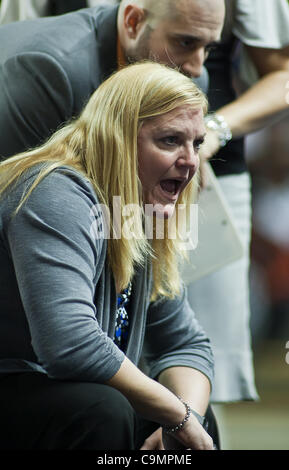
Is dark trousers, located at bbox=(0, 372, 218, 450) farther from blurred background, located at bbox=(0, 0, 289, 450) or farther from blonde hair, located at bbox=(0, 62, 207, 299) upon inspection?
blurred background, located at bbox=(0, 0, 289, 450)

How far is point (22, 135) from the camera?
1809 mm

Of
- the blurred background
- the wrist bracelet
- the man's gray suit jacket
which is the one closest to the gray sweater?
the man's gray suit jacket

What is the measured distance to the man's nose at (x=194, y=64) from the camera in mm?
1833

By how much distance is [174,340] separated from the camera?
1.82 metres

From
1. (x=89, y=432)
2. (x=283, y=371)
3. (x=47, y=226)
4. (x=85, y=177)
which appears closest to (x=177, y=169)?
(x=85, y=177)

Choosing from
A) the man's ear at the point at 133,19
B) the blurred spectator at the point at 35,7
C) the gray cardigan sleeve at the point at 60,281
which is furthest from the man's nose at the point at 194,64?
the gray cardigan sleeve at the point at 60,281

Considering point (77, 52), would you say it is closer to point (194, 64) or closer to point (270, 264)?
point (194, 64)

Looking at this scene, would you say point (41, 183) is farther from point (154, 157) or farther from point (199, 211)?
point (199, 211)

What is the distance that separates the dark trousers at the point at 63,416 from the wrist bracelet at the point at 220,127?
78 cm

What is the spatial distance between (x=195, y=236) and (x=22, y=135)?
45 cm

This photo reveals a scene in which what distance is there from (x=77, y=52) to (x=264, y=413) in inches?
77.8

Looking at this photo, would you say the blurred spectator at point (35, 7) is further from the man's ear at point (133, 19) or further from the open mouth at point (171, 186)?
the open mouth at point (171, 186)

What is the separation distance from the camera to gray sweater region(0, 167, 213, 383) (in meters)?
1.41

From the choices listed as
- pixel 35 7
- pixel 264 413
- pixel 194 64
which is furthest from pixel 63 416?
pixel 264 413
